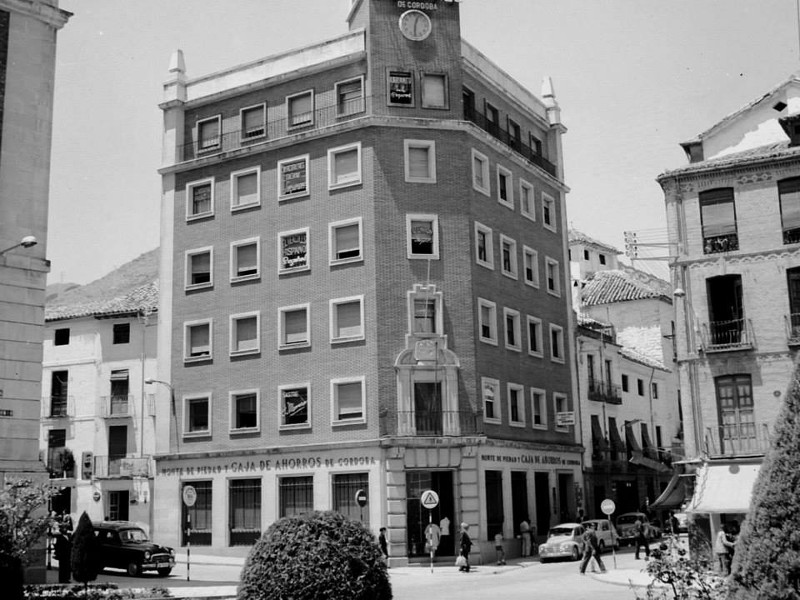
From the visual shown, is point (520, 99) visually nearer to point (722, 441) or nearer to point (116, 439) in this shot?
point (722, 441)

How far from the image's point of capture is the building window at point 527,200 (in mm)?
50750

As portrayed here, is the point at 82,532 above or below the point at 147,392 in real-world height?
below

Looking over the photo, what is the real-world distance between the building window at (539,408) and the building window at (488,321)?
492cm

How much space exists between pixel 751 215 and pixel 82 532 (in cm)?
2538

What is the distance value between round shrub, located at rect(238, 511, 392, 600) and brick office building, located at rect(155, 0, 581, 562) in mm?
28535

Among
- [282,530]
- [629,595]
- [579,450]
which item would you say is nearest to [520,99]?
[579,450]

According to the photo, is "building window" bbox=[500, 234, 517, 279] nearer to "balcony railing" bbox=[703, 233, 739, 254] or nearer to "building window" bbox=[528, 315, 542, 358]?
"building window" bbox=[528, 315, 542, 358]

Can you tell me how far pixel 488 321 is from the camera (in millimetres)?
46031

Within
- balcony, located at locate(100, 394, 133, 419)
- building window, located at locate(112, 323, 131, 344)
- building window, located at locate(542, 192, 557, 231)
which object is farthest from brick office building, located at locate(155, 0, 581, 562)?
building window, located at locate(112, 323, 131, 344)

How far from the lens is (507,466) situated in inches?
1779

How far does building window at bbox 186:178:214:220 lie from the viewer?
159ft

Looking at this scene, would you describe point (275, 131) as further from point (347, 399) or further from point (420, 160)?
point (347, 399)

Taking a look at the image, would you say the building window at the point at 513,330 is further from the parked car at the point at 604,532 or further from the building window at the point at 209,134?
the building window at the point at 209,134

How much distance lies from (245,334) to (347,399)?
6.59 meters
